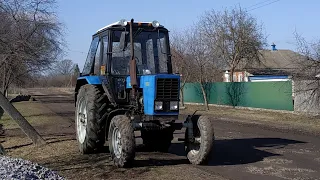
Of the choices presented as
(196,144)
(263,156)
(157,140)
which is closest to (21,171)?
(196,144)

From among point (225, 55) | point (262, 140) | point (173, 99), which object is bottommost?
point (262, 140)

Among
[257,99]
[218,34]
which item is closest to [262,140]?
[257,99]

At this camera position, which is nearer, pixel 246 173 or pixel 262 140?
pixel 246 173

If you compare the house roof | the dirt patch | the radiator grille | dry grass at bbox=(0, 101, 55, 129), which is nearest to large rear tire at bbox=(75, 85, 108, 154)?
the radiator grille

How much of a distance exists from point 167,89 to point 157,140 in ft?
6.70

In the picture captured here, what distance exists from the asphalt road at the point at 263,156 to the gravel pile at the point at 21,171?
10.2ft

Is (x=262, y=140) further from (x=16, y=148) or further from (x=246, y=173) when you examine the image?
(x=16, y=148)

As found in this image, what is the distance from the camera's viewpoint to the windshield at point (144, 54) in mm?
10094

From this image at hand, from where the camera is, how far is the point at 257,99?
28.9 m

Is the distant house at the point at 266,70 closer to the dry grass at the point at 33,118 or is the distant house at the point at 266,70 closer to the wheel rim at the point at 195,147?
the dry grass at the point at 33,118

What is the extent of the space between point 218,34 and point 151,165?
33266 mm

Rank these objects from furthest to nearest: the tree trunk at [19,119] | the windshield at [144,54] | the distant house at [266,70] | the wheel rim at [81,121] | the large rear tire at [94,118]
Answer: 1. the distant house at [266,70]
2. the tree trunk at [19,119]
3. the wheel rim at [81,121]
4. the windshield at [144,54]
5. the large rear tire at [94,118]

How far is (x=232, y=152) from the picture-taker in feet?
36.6

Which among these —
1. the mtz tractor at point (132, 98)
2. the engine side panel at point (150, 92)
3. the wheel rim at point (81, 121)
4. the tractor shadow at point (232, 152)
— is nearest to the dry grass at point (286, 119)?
the tractor shadow at point (232, 152)
